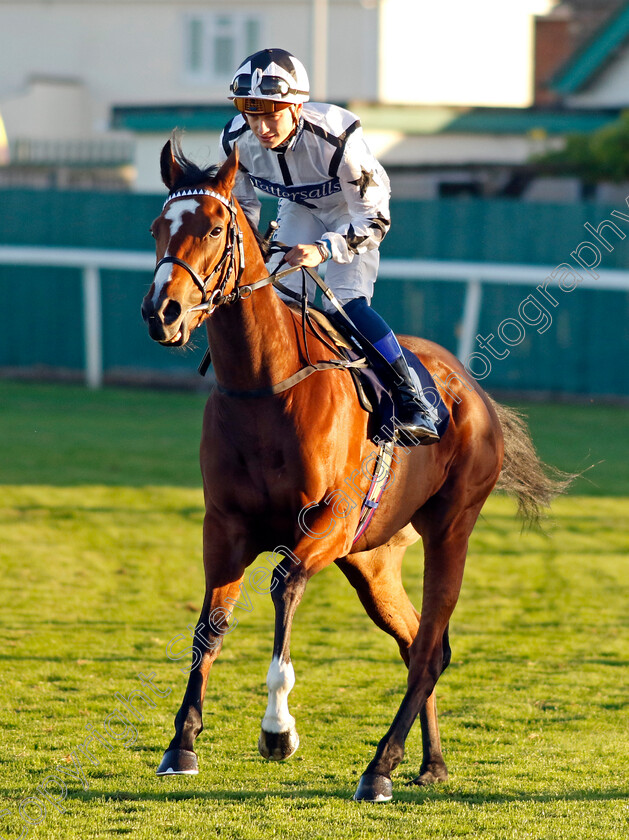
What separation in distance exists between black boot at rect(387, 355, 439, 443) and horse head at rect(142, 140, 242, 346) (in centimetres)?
103

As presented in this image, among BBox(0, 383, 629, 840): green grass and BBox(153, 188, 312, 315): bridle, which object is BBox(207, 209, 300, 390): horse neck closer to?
BBox(153, 188, 312, 315): bridle

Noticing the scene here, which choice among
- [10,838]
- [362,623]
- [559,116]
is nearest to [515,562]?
[362,623]

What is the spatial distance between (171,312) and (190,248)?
9.9 inches

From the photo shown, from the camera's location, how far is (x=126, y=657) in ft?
20.3

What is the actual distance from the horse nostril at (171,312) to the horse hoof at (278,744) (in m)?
1.38

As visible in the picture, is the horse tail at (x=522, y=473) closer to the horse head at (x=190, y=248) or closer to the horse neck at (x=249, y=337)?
the horse neck at (x=249, y=337)

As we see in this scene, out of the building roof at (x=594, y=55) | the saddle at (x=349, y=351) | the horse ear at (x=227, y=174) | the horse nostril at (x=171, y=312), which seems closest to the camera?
the horse nostril at (x=171, y=312)

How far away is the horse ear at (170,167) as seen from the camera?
4.03 metres

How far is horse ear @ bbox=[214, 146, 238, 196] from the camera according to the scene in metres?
3.98

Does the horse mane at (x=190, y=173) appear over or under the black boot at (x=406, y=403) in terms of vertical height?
over

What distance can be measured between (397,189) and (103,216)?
4.20 metres

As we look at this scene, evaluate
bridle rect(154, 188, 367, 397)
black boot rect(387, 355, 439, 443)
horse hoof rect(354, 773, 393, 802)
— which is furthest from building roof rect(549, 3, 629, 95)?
horse hoof rect(354, 773, 393, 802)

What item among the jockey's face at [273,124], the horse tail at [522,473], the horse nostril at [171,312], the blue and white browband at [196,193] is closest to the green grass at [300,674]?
the horse tail at [522,473]

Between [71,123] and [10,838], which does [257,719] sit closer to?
[10,838]
